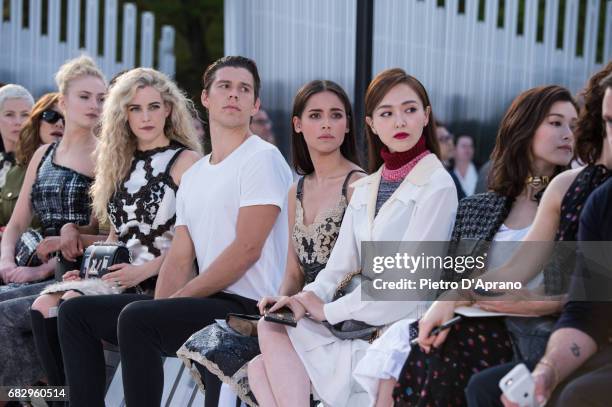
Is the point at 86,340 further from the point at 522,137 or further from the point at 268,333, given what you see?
the point at 522,137

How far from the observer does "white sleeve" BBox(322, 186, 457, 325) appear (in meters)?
4.20

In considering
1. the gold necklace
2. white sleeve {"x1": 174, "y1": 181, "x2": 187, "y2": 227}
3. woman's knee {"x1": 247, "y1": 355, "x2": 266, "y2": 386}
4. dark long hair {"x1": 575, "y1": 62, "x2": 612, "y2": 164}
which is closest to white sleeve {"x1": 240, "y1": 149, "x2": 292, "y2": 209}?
white sleeve {"x1": 174, "y1": 181, "x2": 187, "y2": 227}

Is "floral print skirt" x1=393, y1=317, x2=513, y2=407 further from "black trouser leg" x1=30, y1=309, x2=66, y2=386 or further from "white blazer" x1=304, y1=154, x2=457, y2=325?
"black trouser leg" x1=30, y1=309, x2=66, y2=386

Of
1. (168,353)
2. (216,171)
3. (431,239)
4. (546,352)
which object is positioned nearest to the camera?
(546,352)

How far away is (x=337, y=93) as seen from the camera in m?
4.91

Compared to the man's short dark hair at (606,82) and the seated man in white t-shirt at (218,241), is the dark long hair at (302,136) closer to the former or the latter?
the seated man in white t-shirt at (218,241)

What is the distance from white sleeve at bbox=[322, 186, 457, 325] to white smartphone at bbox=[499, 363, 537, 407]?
3.33ft

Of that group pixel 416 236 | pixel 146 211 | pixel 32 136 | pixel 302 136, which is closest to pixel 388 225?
pixel 416 236

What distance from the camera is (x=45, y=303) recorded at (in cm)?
543

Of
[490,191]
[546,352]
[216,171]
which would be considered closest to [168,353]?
[216,171]

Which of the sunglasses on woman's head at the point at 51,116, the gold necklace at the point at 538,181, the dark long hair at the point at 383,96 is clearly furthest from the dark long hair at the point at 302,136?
the sunglasses on woman's head at the point at 51,116

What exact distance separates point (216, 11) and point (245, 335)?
42.9ft

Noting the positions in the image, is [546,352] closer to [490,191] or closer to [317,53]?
[490,191]

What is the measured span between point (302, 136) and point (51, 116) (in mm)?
2368
